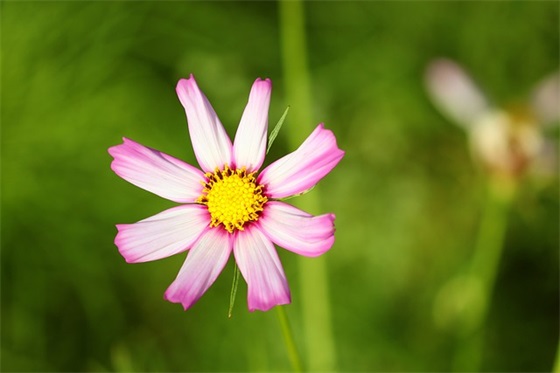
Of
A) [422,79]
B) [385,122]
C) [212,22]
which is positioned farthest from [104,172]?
[422,79]

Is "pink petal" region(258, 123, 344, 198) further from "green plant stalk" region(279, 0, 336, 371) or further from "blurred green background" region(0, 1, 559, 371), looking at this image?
"blurred green background" region(0, 1, 559, 371)

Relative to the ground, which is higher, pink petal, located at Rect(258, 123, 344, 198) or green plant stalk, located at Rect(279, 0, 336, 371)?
green plant stalk, located at Rect(279, 0, 336, 371)

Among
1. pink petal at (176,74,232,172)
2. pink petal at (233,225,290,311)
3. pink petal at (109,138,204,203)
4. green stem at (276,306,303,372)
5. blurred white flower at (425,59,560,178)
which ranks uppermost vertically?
blurred white flower at (425,59,560,178)

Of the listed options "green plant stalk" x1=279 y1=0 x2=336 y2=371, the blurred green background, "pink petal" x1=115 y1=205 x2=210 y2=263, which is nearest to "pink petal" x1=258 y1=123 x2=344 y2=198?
"pink petal" x1=115 y1=205 x2=210 y2=263

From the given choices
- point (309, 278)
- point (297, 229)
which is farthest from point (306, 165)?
point (309, 278)

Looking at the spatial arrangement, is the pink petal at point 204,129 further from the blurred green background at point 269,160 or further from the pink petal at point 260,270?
the blurred green background at point 269,160

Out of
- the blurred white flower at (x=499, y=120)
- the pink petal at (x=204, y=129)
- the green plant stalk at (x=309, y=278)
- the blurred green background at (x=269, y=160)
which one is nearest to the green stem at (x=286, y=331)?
the pink petal at (x=204, y=129)

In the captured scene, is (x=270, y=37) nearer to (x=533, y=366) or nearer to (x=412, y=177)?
(x=412, y=177)

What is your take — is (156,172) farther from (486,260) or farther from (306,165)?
(486,260)
